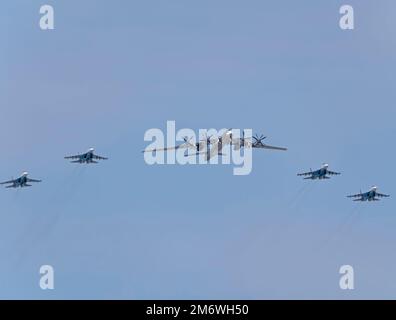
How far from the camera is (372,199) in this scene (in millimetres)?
191875
